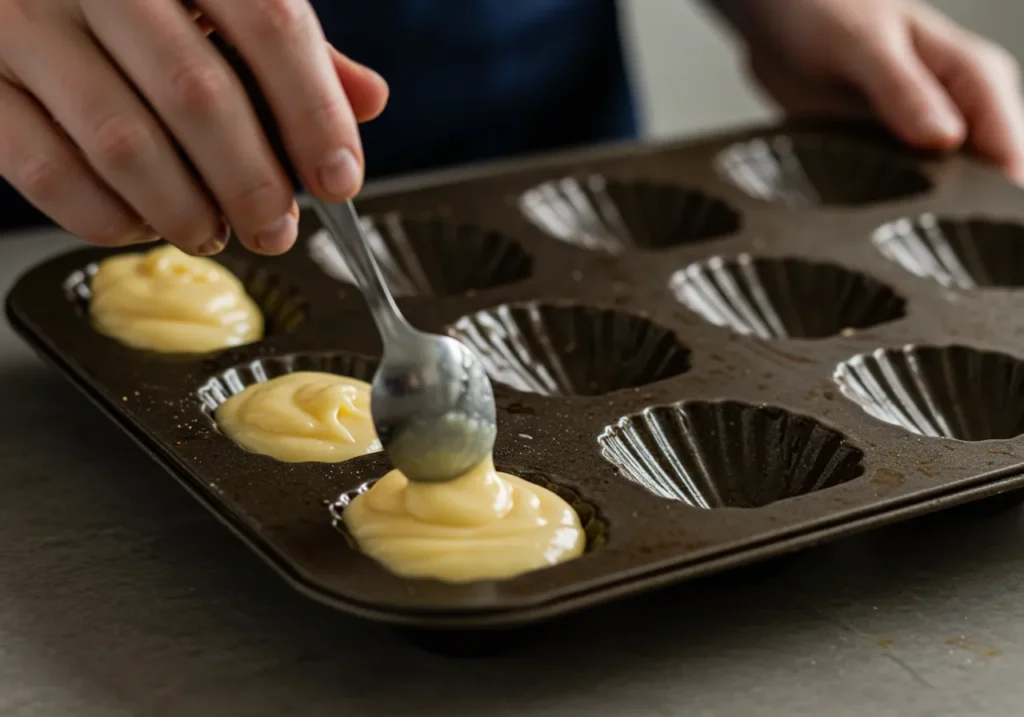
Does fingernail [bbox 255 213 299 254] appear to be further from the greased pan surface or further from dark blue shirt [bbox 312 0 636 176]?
dark blue shirt [bbox 312 0 636 176]

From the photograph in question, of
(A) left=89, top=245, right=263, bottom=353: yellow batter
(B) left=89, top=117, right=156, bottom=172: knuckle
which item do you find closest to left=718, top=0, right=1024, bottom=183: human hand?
(A) left=89, top=245, right=263, bottom=353: yellow batter

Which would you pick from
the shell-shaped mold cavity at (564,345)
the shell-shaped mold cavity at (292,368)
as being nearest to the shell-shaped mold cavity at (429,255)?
the shell-shaped mold cavity at (564,345)

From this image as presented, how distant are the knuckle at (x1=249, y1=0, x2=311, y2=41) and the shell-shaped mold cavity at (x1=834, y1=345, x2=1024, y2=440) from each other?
0.76m

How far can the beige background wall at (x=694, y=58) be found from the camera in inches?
182

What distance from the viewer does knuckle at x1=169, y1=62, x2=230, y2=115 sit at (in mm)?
1322

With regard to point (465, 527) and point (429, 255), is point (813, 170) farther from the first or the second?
point (465, 527)

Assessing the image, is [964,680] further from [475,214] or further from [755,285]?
[475,214]

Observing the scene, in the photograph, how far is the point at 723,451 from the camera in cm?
159

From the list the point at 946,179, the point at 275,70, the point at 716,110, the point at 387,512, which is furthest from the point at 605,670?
→ the point at 716,110

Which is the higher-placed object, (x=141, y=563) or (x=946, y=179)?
(x=946, y=179)

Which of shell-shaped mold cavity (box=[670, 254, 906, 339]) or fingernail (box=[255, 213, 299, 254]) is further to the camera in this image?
shell-shaped mold cavity (box=[670, 254, 906, 339])

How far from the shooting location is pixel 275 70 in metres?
1.32

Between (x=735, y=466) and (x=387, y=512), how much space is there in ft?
1.46

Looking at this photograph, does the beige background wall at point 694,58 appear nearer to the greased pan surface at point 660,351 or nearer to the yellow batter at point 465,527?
the greased pan surface at point 660,351
